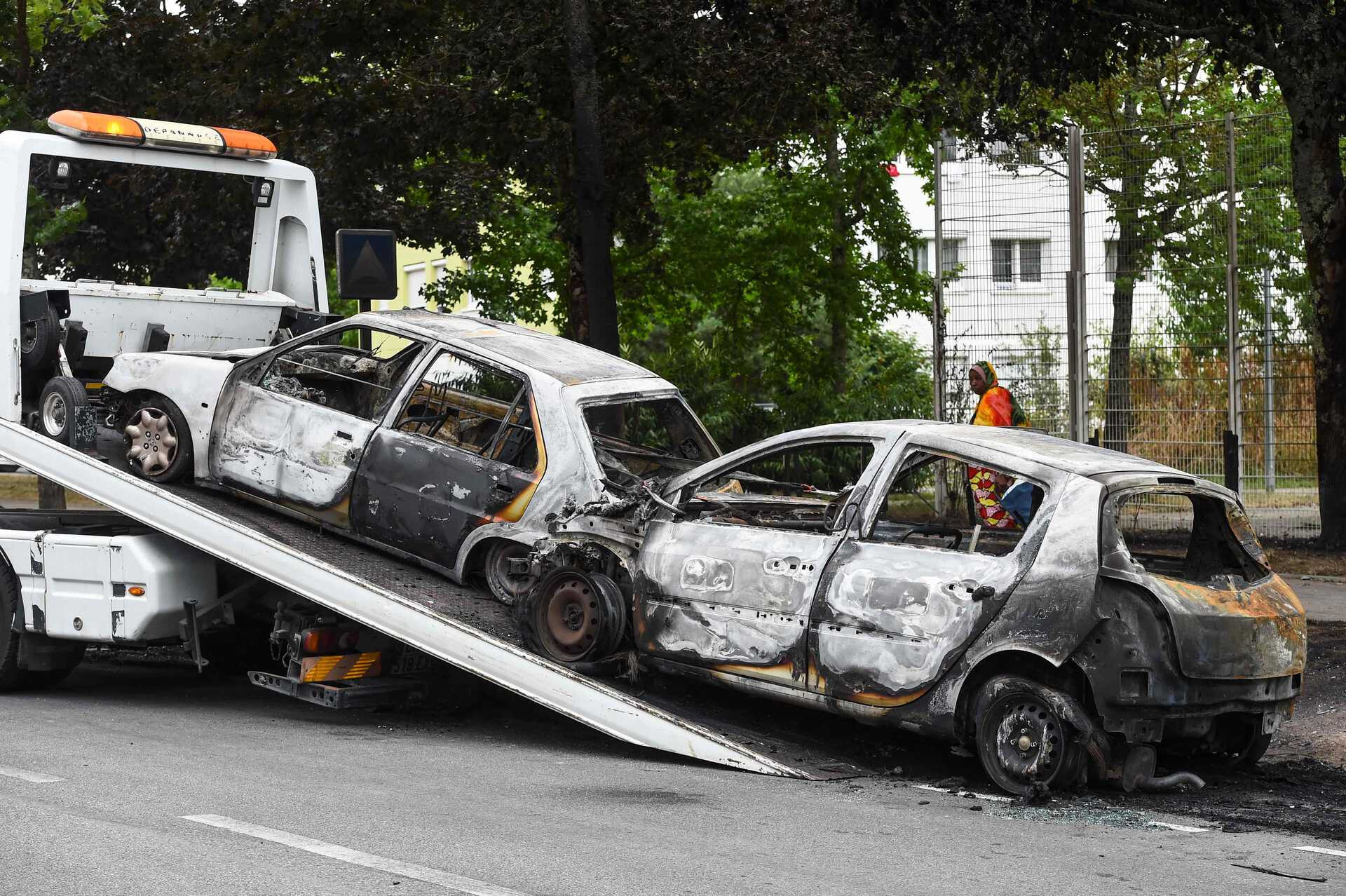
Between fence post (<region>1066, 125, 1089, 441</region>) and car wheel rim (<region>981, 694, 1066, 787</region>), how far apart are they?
1062 cm

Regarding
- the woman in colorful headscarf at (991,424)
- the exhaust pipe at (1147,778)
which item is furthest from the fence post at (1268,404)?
the exhaust pipe at (1147,778)

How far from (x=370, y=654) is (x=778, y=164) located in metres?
12.6

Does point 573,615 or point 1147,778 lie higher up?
point 573,615

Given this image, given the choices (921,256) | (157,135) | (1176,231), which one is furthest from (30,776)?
(921,256)

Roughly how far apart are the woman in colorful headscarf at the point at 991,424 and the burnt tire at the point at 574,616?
74.2 inches

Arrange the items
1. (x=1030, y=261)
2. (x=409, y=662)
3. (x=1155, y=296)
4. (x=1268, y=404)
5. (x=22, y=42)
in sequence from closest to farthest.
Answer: (x=409, y=662) → (x=1268, y=404) → (x=1155, y=296) → (x=1030, y=261) → (x=22, y=42)

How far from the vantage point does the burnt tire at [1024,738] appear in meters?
7.01

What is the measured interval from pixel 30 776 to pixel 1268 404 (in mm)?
12911

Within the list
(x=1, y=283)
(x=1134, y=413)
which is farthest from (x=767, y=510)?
(x=1134, y=413)

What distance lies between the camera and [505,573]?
8.71 meters

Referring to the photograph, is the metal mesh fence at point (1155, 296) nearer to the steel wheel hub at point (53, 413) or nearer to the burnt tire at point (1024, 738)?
the burnt tire at point (1024, 738)

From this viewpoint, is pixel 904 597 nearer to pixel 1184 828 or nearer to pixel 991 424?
pixel 1184 828

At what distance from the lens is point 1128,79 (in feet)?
90.9

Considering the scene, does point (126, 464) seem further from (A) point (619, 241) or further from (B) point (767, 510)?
(A) point (619, 241)
